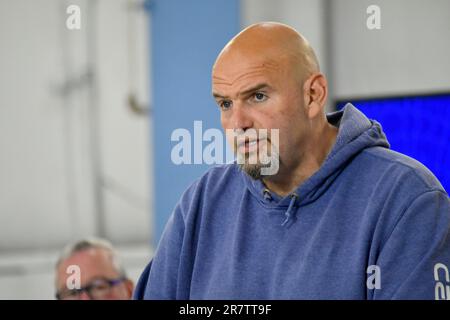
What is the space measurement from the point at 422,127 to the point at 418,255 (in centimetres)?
79

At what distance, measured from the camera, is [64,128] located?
244cm

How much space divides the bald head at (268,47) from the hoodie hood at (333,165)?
102 mm

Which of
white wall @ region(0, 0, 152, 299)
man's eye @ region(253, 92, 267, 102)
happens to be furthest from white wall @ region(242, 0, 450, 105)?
man's eye @ region(253, 92, 267, 102)


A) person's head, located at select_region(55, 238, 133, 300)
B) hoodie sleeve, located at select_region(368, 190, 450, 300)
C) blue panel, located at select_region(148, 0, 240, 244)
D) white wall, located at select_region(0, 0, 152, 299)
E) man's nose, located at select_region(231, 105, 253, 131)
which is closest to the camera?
Result: hoodie sleeve, located at select_region(368, 190, 450, 300)

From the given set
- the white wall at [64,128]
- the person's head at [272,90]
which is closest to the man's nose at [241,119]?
the person's head at [272,90]

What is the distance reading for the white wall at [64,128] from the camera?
239 cm

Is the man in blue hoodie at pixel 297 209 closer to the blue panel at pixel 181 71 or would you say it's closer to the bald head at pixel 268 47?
the bald head at pixel 268 47

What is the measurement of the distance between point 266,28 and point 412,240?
32 cm

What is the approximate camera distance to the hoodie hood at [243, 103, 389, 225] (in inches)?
36.7

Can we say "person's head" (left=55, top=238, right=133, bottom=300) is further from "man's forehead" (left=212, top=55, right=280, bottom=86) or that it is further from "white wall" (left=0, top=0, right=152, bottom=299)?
"white wall" (left=0, top=0, right=152, bottom=299)

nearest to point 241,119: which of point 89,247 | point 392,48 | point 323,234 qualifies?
point 323,234

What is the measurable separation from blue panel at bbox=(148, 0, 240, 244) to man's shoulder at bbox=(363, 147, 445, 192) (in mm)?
962

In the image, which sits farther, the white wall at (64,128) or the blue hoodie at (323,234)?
the white wall at (64,128)
